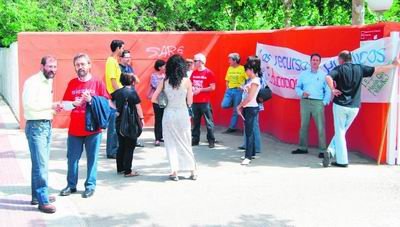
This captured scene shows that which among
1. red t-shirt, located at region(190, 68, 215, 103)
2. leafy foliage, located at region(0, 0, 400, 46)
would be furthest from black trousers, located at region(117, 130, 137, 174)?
leafy foliage, located at region(0, 0, 400, 46)

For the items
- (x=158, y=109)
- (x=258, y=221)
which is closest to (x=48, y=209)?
(x=258, y=221)

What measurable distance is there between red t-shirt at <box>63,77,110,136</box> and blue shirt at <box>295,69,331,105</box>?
13.0 feet

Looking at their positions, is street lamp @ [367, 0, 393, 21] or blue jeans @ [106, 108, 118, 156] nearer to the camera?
blue jeans @ [106, 108, 118, 156]

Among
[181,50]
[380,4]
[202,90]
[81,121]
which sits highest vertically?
[380,4]

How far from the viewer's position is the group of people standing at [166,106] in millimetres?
6572

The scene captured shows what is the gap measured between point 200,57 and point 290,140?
2368 mm

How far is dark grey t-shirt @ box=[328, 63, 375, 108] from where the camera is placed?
344 inches

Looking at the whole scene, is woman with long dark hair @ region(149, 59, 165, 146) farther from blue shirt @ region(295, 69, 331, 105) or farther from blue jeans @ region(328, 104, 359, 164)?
blue jeans @ region(328, 104, 359, 164)

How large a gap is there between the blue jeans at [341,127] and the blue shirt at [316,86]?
2.31ft

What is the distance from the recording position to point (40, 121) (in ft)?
21.4

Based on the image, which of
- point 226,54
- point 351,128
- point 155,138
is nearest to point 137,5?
point 226,54

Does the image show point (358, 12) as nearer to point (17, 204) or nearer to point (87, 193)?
point (87, 193)

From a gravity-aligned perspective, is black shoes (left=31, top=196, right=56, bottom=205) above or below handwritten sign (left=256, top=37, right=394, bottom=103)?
below

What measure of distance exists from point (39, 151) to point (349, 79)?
4781 millimetres
